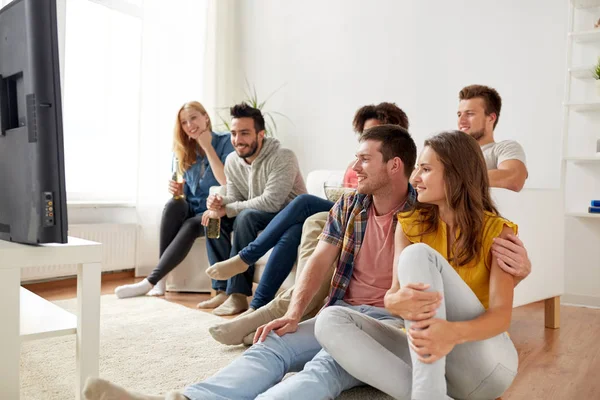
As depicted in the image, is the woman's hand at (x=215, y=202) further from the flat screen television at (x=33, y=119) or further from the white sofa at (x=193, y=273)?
the flat screen television at (x=33, y=119)

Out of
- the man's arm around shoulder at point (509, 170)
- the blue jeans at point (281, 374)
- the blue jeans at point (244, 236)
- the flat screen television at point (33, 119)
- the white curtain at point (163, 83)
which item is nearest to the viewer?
the flat screen television at point (33, 119)

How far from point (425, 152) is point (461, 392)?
61 cm

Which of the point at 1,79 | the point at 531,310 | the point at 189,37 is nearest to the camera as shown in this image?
the point at 1,79

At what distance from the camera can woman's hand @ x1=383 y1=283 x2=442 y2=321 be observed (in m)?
1.22

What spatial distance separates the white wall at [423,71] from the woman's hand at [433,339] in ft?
3.96

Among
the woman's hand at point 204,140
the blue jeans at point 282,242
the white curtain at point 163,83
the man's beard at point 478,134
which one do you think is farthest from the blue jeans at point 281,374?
the white curtain at point 163,83

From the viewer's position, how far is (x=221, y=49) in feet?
15.1

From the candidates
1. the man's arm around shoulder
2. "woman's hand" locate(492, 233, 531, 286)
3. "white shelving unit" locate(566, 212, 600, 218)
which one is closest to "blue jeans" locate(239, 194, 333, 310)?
the man's arm around shoulder

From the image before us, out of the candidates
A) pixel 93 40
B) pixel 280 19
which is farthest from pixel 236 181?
pixel 280 19

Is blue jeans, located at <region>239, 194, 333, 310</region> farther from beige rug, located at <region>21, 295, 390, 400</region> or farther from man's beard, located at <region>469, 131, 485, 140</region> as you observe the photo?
man's beard, located at <region>469, 131, 485, 140</region>

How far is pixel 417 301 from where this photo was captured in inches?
48.1

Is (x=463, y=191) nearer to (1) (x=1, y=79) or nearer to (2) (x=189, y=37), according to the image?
(1) (x=1, y=79)

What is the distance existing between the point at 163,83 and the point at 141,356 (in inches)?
98.8

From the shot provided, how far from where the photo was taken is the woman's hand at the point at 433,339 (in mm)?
1204
